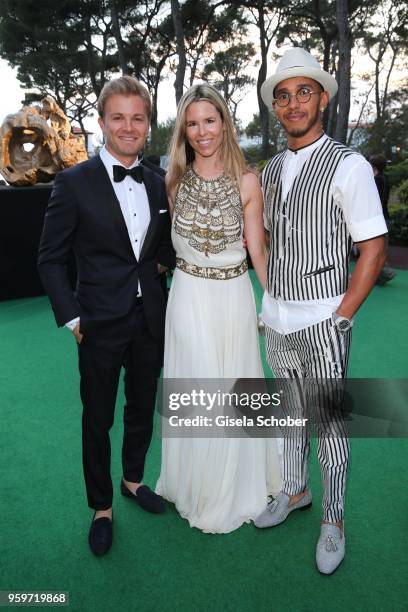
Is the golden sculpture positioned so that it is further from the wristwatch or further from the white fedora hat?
the wristwatch

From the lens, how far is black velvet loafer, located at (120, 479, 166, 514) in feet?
8.34

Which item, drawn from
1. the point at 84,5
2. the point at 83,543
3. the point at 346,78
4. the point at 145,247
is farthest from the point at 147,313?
the point at 84,5

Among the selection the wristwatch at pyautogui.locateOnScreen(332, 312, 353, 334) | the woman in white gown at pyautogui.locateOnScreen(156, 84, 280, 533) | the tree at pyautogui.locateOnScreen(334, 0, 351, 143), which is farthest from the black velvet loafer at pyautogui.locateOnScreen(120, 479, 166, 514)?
the tree at pyautogui.locateOnScreen(334, 0, 351, 143)

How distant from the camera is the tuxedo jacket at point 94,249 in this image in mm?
2053

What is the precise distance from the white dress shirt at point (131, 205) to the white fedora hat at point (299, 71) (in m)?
0.71

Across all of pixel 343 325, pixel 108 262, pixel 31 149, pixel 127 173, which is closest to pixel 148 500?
pixel 108 262

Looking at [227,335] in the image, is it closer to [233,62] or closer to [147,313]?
[147,313]

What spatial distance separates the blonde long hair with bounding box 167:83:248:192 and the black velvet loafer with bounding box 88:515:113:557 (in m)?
1.60

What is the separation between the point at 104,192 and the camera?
2.08 meters

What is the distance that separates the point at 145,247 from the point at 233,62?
32059 mm

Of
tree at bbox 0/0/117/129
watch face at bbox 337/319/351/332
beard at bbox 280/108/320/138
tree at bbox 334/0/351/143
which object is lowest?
watch face at bbox 337/319/351/332

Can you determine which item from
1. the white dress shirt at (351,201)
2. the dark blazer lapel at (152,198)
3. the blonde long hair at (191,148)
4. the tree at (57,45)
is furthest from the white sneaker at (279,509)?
the tree at (57,45)

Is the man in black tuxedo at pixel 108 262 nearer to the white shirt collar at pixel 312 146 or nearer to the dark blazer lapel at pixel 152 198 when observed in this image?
the dark blazer lapel at pixel 152 198

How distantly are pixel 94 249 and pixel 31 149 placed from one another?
5756 mm
